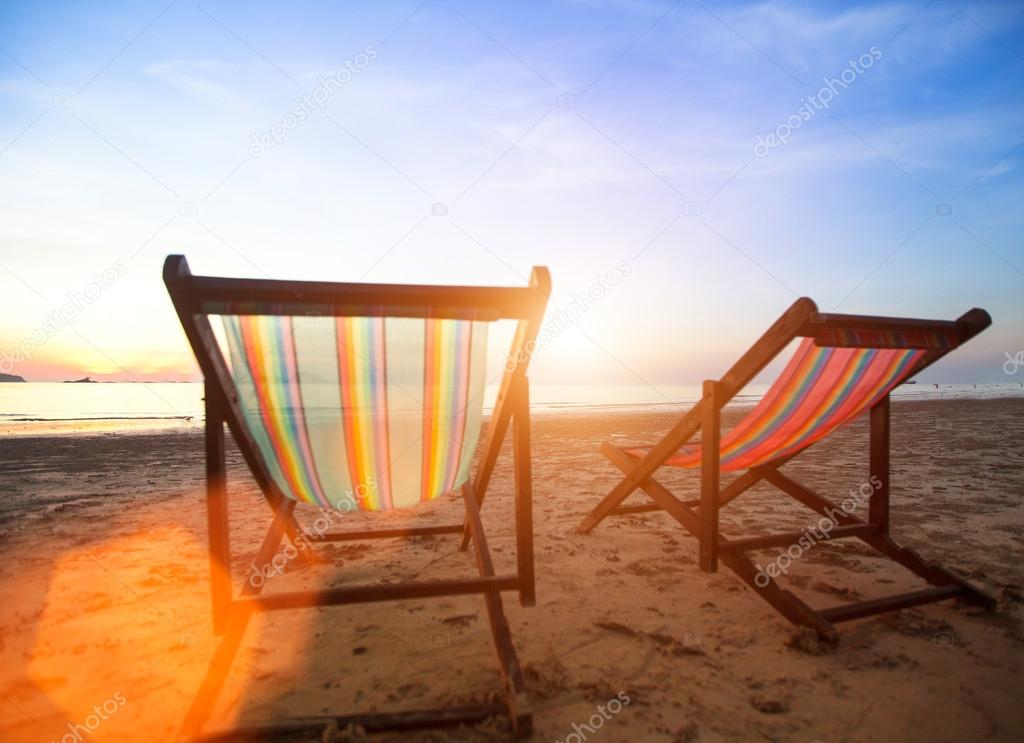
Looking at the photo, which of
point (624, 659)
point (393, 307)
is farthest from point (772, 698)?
point (393, 307)

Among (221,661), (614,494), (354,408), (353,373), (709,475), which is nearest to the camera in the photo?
(221,661)

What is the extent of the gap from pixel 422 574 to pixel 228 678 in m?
1.32

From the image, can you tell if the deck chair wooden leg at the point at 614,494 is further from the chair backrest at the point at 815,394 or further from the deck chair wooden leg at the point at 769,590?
the chair backrest at the point at 815,394

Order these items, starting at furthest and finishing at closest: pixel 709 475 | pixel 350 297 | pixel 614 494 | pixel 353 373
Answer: pixel 614 494, pixel 709 475, pixel 353 373, pixel 350 297

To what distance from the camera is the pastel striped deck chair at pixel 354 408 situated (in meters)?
1.82

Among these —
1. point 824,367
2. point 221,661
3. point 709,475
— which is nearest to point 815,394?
point 824,367

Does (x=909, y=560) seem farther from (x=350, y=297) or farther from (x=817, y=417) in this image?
(x=350, y=297)

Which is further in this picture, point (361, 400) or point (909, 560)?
point (909, 560)

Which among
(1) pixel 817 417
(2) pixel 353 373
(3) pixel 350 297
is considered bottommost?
(1) pixel 817 417

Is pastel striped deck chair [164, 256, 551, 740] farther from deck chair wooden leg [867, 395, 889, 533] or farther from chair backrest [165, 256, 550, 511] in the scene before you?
deck chair wooden leg [867, 395, 889, 533]

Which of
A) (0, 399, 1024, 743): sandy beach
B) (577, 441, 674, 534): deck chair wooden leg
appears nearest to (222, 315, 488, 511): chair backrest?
(0, 399, 1024, 743): sandy beach

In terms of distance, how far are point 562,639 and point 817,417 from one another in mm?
1760

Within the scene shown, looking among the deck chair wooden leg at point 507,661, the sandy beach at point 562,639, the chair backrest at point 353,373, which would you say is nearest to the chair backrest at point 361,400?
the chair backrest at point 353,373

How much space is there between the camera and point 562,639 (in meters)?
2.51
